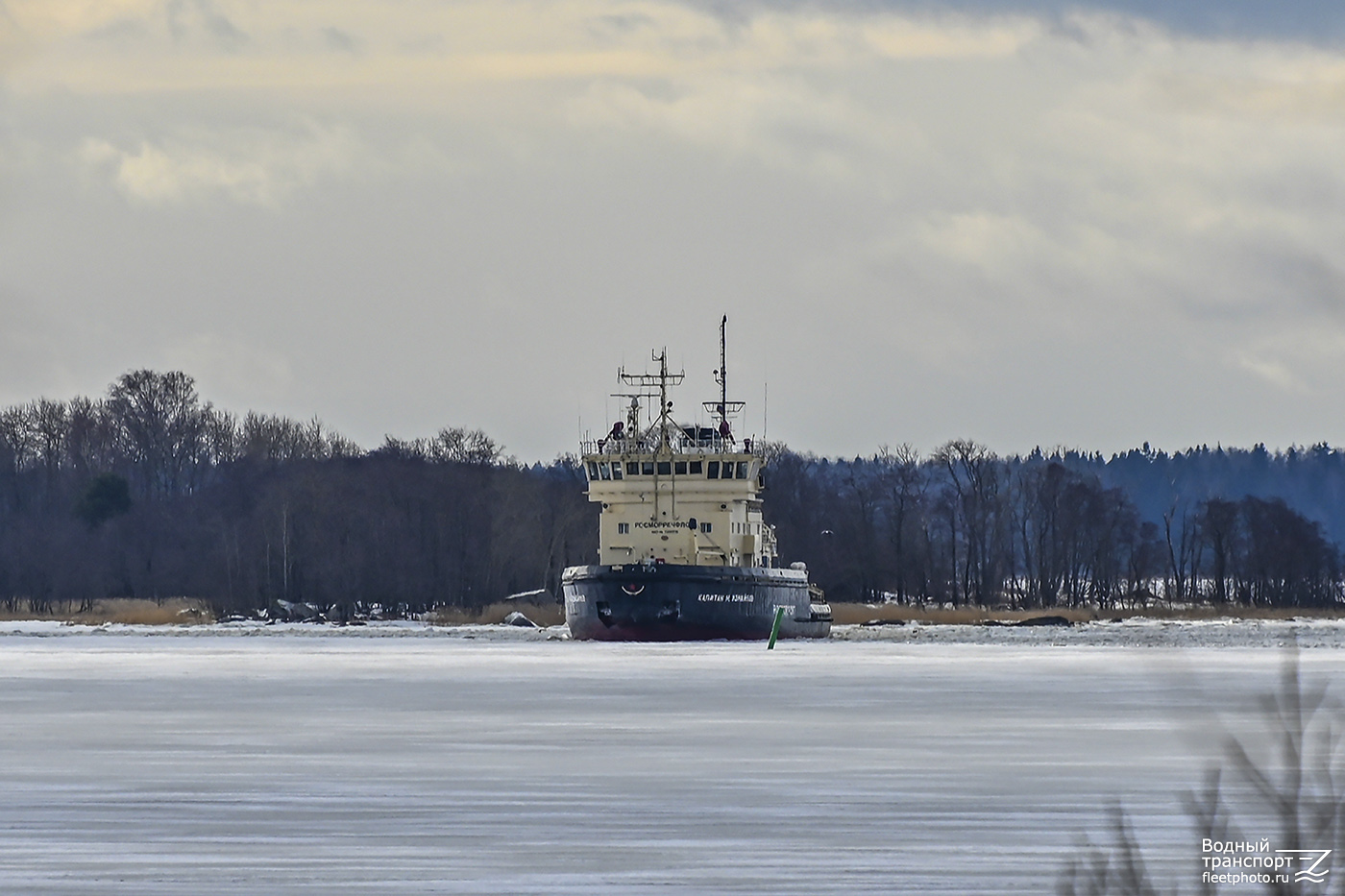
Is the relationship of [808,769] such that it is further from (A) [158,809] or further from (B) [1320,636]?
(B) [1320,636]

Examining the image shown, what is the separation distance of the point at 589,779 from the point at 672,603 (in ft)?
180

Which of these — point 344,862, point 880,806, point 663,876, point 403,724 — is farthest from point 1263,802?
point 403,724

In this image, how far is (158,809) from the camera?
57.3ft

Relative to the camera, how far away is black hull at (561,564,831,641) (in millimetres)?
74812

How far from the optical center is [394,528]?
393ft

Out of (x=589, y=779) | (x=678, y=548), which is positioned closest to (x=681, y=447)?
(x=678, y=548)

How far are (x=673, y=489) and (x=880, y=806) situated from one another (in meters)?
62.6

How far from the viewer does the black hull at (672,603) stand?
74812 mm

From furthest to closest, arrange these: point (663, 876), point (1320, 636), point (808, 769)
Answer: point (1320, 636) → point (808, 769) → point (663, 876)

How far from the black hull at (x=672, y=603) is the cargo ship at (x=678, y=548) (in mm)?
33

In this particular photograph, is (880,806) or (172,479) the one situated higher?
(172,479)

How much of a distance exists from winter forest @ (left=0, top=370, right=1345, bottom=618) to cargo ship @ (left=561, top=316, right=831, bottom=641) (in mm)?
34613

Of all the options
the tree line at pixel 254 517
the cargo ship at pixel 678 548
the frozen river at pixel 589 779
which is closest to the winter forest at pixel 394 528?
the tree line at pixel 254 517

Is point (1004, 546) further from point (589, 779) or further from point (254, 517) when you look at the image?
point (589, 779)
